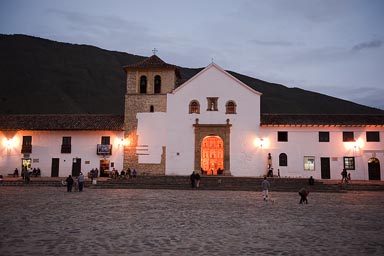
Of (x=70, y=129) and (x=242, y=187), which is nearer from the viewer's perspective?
(x=242, y=187)

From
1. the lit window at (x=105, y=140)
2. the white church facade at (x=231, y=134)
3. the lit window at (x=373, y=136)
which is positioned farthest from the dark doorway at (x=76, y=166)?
the lit window at (x=373, y=136)

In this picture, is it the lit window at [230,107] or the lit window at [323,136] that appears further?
the lit window at [230,107]

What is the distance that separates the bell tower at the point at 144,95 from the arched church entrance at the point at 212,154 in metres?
4.02

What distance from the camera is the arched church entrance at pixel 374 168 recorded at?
31.6 metres

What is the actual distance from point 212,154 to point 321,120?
10421mm

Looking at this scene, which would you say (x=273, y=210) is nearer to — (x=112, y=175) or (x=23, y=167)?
(x=112, y=175)

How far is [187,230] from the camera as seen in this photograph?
380 inches

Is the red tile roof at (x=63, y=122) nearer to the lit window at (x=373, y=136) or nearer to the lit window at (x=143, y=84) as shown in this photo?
the lit window at (x=143, y=84)

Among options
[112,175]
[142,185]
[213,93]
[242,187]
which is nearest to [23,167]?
[112,175]

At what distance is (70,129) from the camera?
109 ft

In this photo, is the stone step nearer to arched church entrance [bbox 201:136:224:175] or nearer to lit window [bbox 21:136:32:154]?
arched church entrance [bbox 201:136:224:175]

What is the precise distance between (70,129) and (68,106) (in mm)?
51239

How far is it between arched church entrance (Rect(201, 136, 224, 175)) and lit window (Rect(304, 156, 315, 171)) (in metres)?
7.49

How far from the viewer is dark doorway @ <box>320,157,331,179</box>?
31812 mm
